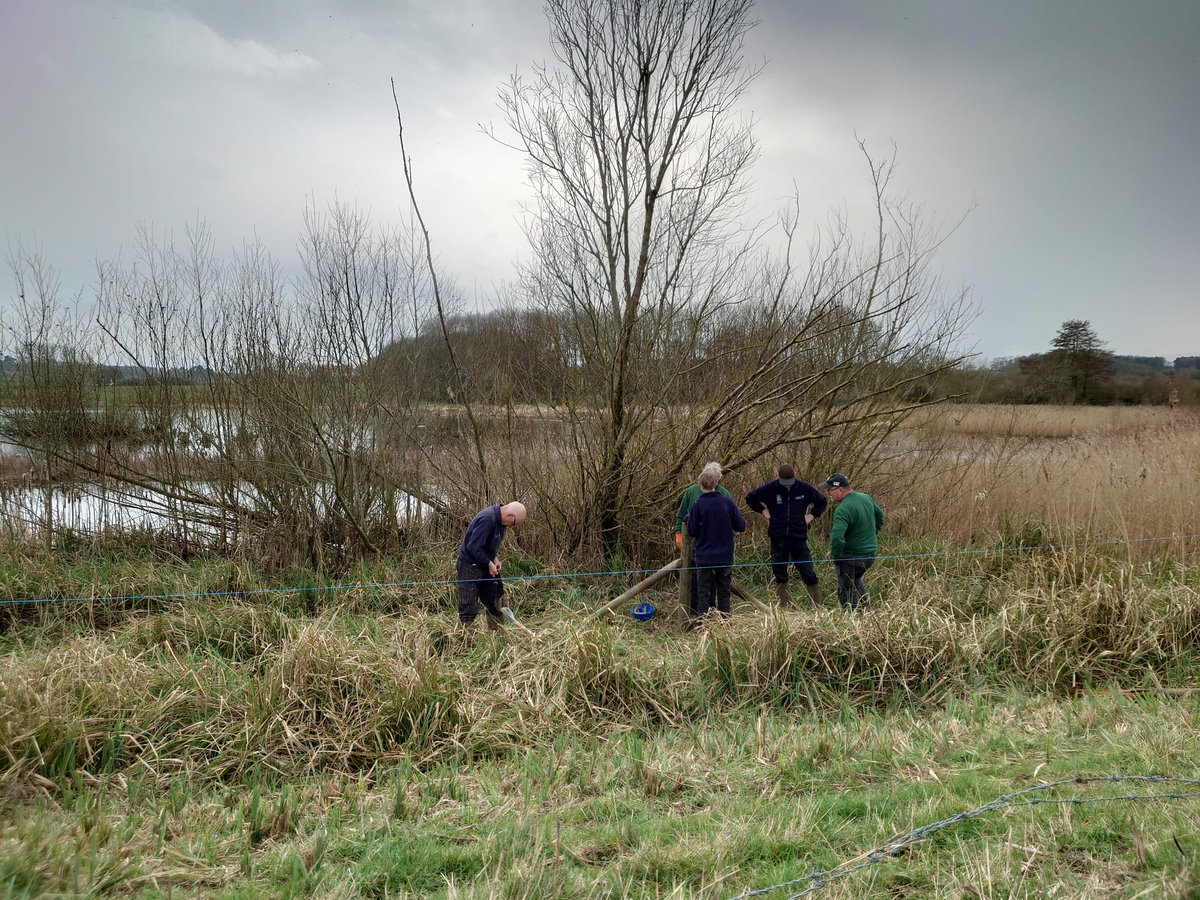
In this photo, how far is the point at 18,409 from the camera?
29.3 feet

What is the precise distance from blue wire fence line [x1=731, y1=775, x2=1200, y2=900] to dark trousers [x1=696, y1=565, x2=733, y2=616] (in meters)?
3.86

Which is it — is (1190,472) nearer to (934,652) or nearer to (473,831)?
(934,652)

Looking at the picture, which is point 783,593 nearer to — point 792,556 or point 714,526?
point 792,556

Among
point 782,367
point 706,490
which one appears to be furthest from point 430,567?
point 782,367

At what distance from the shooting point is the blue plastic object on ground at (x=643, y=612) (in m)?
7.09

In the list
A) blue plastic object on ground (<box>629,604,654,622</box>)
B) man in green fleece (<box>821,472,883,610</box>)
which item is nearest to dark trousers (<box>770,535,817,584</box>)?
man in green fleece (<box>821,472,883,610</box>)

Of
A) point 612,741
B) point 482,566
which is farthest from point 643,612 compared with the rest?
point 612,741

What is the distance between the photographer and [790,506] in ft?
24.6

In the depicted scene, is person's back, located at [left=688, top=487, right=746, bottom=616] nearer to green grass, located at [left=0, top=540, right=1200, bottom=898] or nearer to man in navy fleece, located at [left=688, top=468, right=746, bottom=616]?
man in navy fleece, located at [left=688, top=468, right=746, bottom=616]

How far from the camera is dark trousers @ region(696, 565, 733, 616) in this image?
701cm

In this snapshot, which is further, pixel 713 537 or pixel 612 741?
pixel 713 537

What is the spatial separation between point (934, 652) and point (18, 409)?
Answer: 1105 centimetres

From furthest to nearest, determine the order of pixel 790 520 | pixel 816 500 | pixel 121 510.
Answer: pixel 121 510 < pixel 790 520 < pixel 816 500

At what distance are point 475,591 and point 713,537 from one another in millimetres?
2449
